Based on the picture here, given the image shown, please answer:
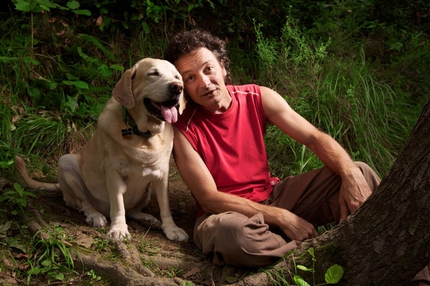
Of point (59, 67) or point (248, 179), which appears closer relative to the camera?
point (248, 179)

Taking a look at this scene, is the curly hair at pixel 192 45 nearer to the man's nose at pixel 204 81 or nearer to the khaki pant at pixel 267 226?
the man's nose at pixel 204 81

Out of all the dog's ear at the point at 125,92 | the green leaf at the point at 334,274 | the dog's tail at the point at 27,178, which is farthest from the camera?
the dog's tail at the point at 27,178

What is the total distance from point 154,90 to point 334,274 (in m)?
1.51

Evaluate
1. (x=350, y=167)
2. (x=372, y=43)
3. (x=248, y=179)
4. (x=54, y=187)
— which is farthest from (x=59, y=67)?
(x=372, y=43)

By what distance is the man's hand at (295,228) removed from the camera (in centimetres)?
329

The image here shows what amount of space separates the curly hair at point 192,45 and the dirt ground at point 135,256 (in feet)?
3.98

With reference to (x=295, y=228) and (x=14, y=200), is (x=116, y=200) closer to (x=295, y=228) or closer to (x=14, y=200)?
(x=14, y=200)

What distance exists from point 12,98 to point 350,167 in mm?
2979

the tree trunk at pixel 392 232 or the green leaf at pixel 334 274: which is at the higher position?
the tree trunk at pixel 392 232

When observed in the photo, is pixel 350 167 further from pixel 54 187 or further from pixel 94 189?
pixel 54 187

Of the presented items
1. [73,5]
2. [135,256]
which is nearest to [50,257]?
[135,256]

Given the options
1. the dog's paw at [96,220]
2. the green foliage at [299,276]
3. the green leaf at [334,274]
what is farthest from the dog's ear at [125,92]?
the green leaf at [334,274]

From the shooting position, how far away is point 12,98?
4824 millimetres

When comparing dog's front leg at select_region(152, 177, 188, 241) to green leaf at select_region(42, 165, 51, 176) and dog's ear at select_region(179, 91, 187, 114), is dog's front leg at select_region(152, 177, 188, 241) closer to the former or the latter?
dog's ear at select_region(179, 91, 187, 114)
